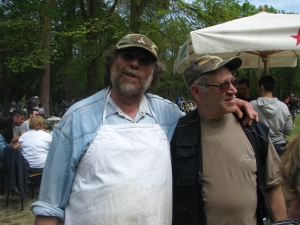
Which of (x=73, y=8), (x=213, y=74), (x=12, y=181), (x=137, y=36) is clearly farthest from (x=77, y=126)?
(x=73, y=8)

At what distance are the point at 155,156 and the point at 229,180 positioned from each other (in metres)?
0.45

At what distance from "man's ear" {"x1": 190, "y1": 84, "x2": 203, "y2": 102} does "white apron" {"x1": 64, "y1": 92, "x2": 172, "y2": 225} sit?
42 centimetres

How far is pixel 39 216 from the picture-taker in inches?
60.2

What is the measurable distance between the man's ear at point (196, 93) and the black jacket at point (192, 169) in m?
0.13

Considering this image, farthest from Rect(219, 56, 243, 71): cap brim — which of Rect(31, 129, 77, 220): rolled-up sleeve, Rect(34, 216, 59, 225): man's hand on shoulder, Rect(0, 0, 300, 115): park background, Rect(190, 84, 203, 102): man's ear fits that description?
Rect(0, 0, 300, 115): park background

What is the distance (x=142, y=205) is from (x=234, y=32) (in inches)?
111

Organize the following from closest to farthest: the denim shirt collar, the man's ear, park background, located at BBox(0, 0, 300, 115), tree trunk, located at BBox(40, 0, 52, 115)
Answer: the denim shirt collar
the man's ear
park background, located at BBox(0, 0, 300, 115)
tree trunk, located at BBox(40, 0, 52, 115)

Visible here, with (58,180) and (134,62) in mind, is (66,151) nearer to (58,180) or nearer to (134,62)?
(58,180)

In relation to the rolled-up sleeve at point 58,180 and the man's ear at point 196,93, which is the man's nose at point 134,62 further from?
the rolled-up sleeve at point 58,180

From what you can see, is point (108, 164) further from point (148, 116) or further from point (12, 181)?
point (12, 181)

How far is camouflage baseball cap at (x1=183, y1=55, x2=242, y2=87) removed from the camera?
173 centimetres

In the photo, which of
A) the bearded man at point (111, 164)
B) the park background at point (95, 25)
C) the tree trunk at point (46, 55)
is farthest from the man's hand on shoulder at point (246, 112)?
the tree trunk at point (46, 55)

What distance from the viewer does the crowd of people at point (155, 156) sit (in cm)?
150

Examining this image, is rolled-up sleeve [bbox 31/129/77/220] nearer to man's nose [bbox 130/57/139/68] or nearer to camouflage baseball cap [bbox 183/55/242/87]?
man's nose [bbox 130/57/139/68]
